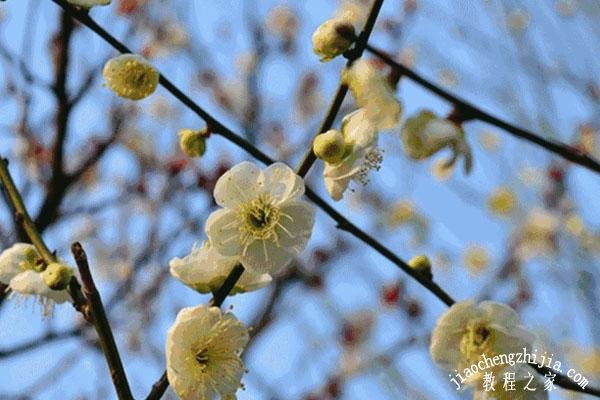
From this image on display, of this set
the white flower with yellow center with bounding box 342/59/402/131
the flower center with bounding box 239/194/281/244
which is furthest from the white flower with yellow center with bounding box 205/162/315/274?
the white flower with yellow center with bounding box 342/59/402/131

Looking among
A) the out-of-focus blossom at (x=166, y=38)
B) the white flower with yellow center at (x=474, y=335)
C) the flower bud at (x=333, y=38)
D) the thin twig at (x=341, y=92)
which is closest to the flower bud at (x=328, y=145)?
the thin twig at (x=341, y=92)

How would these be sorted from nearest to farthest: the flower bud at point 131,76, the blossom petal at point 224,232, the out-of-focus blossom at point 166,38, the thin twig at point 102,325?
the thin twig at point 102,325, the blossom petal at point 224,232, the flower bud at point 131,76, the out-of-focus blossom at point 166,38

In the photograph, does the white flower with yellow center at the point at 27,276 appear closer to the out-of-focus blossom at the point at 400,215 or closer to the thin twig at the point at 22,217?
the thin twig at the point at 22,217

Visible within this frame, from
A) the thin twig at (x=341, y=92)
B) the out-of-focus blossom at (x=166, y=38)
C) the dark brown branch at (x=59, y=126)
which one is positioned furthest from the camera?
the out-of-focus blossom at (x=166, y=38)

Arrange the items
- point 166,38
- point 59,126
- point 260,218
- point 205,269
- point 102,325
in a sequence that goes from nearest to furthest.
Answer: point 102,325
point 205,269
point 260,218
point 59,126
point 166,38

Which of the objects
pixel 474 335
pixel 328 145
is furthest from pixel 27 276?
pixel 474 335

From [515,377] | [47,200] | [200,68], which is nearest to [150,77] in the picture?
[515,377]

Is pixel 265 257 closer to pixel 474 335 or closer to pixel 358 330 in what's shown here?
pixel 474 335
